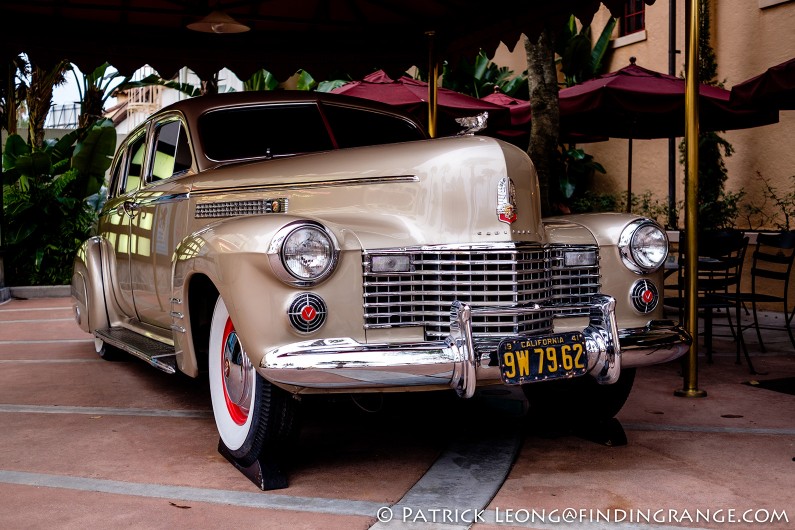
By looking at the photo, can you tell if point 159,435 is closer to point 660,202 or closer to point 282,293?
point 282,293

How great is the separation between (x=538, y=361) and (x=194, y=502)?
5.01 feet

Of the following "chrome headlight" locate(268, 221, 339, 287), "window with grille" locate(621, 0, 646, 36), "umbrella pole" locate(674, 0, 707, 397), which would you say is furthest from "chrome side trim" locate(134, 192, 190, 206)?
"window with grille" locate(621, 0, 646, 36)

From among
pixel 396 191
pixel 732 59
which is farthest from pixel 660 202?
pixel 396 191

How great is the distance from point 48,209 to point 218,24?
7243 mm

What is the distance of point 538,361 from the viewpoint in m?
3.51

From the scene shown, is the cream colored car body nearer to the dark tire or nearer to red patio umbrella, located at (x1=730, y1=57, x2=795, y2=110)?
the dark tire

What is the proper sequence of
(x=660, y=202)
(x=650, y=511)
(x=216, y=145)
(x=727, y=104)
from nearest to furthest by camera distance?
1. (x=650, y=511)
2. (x=216, y=145)
3. (x=727, y=104)
4. (x=660, y=202)

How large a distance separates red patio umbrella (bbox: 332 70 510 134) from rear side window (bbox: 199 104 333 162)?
12.6 ft

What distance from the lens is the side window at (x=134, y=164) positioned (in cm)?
610

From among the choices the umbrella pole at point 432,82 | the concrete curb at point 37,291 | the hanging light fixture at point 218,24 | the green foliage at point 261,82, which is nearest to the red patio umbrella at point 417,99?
the umbrella pole at point 432,82

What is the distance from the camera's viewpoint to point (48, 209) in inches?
517

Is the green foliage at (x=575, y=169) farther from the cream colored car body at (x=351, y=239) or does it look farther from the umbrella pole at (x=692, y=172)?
the cream colored car body at (x=351, y=239)

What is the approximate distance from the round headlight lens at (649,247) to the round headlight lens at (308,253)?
1.58 metres

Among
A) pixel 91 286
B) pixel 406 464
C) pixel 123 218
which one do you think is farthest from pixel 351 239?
pixel 91 286
